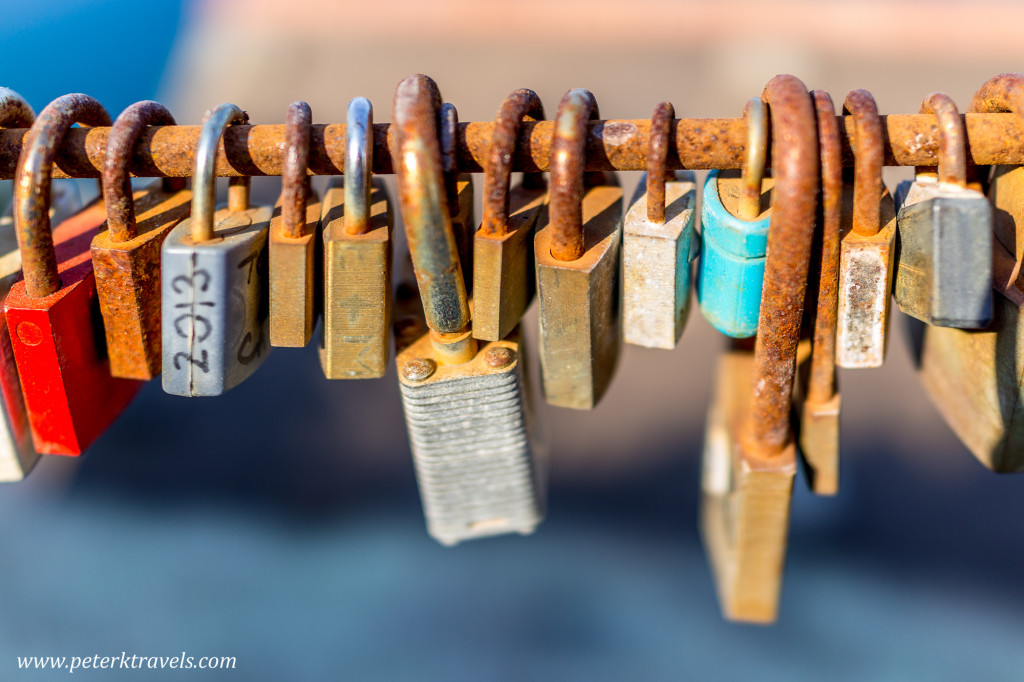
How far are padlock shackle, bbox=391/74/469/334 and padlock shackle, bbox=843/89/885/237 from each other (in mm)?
285

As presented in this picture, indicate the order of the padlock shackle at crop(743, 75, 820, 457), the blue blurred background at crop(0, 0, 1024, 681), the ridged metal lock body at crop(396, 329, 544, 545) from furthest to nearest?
1. the blue blurred background at crop(0, 0, 1024, 681)
2. the ridged metal lock body at crop(396, 329, 544, 545)
3. the padlock shackle at crop(743, 75, 820, 457)

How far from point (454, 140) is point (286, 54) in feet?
11.8

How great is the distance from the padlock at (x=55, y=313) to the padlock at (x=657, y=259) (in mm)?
428

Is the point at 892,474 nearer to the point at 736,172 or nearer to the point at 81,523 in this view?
the point at 736,172

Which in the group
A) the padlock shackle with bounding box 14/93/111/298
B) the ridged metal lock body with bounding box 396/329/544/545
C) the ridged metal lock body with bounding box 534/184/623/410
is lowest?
the ridged metal lock body with bounding box 396/329/544/545

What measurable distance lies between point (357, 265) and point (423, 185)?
0.34 ft

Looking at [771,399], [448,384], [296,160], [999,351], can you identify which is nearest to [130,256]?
[296,160]

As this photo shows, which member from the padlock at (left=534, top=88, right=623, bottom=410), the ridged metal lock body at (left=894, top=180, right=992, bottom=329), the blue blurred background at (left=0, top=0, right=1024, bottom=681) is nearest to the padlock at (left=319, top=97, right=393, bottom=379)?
the padlock at (left=534, top=88, right=623, bottom=410)

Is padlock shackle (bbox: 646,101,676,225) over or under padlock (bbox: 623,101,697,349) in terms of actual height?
over

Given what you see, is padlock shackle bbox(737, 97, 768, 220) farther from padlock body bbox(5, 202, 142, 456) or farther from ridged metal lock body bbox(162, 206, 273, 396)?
padlock body bbox(5, 202, 142, 456)

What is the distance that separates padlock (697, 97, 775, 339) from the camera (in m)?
0.55

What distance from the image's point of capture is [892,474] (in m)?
1.74

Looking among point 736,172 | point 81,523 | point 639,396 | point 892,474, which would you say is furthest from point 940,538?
point 81,523

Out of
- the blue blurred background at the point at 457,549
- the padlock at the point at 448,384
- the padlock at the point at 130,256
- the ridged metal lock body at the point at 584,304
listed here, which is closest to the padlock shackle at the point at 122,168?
the padlock at the point at 130,256
